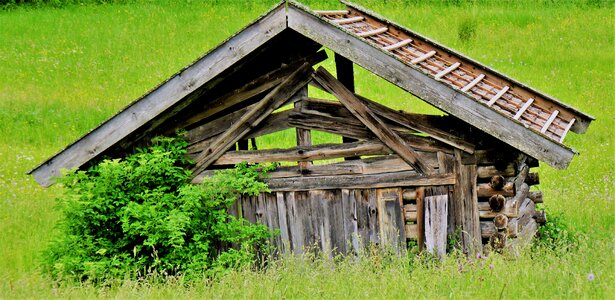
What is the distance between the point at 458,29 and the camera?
82.4ft

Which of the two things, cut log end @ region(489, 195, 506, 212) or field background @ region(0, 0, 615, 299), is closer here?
field background @ region(0, 0, 615, 299)

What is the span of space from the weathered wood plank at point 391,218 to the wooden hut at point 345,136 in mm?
11

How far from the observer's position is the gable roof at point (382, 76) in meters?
7.88

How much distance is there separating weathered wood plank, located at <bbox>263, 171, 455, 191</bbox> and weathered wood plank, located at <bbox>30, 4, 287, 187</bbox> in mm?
1405

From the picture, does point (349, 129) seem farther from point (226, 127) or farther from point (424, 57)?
point (226, 127)

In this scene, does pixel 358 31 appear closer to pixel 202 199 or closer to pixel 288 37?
pixel 288 37

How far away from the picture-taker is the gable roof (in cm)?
788

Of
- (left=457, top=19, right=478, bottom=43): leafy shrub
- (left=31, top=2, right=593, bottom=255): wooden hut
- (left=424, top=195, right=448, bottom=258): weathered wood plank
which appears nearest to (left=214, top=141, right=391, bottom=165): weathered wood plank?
(left=31, top=2, right=593, bottom=255): wooden hut

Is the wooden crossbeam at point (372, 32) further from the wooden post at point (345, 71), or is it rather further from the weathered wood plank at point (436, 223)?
the weathered wood plank at point (436, 223)

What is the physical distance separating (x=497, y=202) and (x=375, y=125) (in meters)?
1.48

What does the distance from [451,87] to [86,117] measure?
12.5 meters

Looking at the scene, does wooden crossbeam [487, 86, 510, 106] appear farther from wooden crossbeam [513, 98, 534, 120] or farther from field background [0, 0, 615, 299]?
field background [0, 0, 615, 299]

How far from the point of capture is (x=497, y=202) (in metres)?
8.46

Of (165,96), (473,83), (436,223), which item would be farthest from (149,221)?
(473,83)
